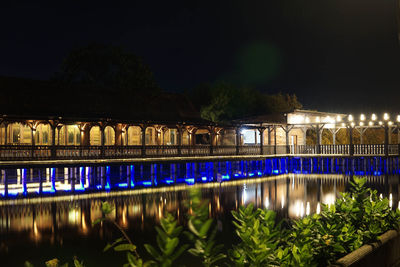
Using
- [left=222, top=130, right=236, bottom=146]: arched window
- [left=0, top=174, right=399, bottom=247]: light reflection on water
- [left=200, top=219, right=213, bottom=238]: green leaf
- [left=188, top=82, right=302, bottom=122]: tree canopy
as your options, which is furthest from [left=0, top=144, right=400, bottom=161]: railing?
[left=200, top=219, right=213, bottom=238]: green leaf

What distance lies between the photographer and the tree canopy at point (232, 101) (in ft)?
182

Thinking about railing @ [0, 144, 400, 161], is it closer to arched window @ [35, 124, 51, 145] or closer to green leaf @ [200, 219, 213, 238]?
arched window @ [35, 124, 51, 145]

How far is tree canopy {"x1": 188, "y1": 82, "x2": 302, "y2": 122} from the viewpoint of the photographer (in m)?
55.6

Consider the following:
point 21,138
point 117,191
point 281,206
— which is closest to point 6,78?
point 21,138

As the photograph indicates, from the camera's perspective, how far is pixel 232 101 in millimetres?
63062

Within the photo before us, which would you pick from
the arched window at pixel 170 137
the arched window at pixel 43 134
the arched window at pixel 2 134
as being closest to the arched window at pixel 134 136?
the arched window at pixel 170 137

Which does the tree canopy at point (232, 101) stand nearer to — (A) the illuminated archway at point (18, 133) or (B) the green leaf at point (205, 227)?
(A) the illuminated archway at point (18, 133)

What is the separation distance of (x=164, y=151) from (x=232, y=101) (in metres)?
33.9

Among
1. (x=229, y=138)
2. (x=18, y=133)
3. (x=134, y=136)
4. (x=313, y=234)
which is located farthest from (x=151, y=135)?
(x=313, y=234)

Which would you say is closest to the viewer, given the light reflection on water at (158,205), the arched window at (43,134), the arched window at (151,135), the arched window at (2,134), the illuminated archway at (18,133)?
the light reflection on water at (158,205)

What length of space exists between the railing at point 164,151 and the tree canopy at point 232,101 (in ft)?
54.7

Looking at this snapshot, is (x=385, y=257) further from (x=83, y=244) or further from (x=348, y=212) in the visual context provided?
(x=83, y=244)

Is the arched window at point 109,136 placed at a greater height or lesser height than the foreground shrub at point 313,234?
greater

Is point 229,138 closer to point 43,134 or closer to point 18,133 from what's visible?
point 43,134
